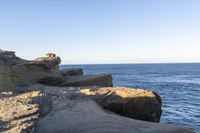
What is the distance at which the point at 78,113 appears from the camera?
45.6ft

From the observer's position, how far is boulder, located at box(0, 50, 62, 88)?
21250 millimetres

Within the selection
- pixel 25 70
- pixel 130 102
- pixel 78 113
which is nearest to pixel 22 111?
pixel 78 113

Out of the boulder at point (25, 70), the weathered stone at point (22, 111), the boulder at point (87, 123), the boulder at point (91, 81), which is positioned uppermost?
the boulder at point (25, 70)

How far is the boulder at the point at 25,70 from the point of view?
69.7 ft

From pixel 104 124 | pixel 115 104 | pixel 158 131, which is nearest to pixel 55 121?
pixel 104 124

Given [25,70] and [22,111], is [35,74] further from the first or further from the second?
[22,111]

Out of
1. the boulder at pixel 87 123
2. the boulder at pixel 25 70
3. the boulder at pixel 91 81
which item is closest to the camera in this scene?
the boulder at pixel 87 123

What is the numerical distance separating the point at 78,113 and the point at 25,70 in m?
9.84

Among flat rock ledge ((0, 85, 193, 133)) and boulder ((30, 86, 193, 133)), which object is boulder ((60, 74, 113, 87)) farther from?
boulder ((30, 86, 193, 133))

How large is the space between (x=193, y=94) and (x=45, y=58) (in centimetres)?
2663

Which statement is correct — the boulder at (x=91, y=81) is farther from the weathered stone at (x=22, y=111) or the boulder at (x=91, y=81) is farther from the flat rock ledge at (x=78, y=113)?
the weathered stone at (x=22, y=111)

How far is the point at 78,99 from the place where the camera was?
17.1 m

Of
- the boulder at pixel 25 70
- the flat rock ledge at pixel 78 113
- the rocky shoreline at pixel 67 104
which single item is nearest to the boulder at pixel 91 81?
the rocky shoreline at pixel 67 104

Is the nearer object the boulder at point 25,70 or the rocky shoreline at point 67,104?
the rocky shoreline at point 67,104
